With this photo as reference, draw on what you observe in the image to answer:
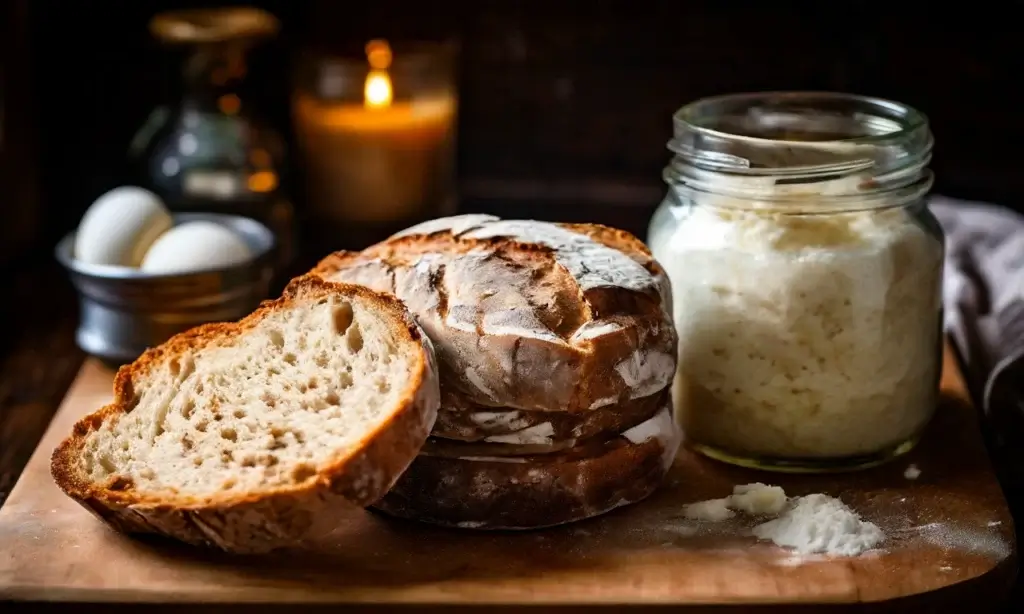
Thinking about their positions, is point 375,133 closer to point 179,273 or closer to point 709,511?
point 179,273

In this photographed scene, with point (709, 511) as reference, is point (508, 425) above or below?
above

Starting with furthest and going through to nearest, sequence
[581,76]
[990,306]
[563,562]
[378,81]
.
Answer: [581,76]
[378,81]
[990,306]
[563,562]

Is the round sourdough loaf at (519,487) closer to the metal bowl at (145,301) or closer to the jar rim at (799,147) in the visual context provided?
the jar rim at (799,147)

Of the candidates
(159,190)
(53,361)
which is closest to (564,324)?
(53,361)

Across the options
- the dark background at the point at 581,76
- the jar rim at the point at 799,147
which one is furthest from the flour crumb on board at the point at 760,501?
the dark background at the point at 581,76

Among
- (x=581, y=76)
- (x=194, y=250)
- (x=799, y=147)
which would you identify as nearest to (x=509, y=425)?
(x=799, y=147)

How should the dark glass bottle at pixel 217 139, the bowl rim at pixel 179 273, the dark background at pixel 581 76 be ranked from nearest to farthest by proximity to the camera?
the bowl rim at pixel 179 273, the dark glass bottle at pixel 217 139, the dark background at pixel 581 76
